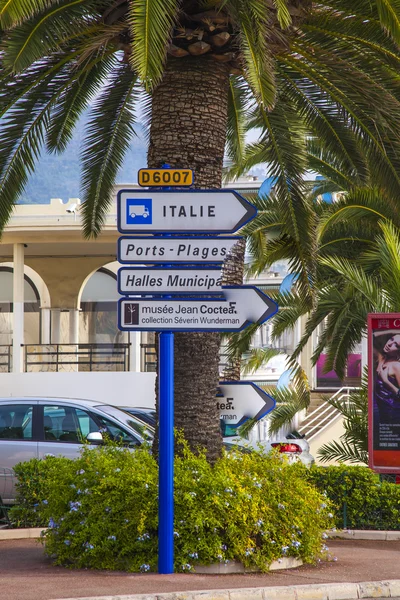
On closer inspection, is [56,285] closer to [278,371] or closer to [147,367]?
[147,367]

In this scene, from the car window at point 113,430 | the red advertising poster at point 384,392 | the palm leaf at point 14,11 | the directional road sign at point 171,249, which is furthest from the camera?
the car window at point 113,430

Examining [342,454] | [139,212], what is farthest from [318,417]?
[139,212]

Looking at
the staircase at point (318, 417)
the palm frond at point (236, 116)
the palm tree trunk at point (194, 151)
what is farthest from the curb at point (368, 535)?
the staircase at point (318, 417)

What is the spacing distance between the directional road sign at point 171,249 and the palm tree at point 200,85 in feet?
4.28

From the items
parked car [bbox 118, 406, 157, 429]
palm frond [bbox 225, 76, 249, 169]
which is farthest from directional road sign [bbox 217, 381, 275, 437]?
parked car [bbox 118, 406, 157, 429]

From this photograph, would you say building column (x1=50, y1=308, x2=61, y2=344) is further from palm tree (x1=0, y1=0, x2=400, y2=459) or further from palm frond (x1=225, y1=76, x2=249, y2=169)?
palm tree (x1=0, y1=0, x2=400, y2=459)

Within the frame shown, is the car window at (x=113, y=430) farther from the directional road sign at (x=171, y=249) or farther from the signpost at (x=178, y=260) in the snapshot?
the directional road sign at (x=171, y=249)

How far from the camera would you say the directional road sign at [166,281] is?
8.09 meters

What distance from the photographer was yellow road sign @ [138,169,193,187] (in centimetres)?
822

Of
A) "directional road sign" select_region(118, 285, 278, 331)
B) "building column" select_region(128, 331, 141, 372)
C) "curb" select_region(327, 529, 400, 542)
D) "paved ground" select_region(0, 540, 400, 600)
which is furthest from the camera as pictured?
"building column" select_region(128, 331, 141, 372)

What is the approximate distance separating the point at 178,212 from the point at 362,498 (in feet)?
16.6

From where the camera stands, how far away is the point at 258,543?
8469mm

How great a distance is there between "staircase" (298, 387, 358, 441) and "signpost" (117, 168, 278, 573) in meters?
21.1

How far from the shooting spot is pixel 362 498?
1153 cm
